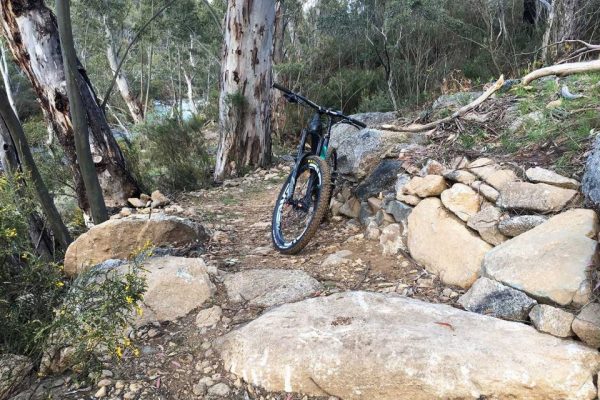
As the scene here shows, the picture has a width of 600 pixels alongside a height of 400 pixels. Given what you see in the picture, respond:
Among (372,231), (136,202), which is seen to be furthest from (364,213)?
(136,202)

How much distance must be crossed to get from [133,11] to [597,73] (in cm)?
1934

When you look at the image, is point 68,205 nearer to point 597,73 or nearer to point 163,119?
point 163,119

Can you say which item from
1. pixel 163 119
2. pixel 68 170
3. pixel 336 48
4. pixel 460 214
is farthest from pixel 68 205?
pixel 336 48

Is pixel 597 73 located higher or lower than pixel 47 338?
higher

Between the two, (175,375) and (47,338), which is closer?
(47,338)

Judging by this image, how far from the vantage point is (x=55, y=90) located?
4738 millimetres

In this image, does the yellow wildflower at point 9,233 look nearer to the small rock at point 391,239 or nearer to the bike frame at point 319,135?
the bike frame at point 319,135

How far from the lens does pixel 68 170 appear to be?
5.52m

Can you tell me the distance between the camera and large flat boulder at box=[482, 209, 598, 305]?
6.76ft

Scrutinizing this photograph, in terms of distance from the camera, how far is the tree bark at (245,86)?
636cm

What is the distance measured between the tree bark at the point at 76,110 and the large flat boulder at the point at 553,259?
2.85m

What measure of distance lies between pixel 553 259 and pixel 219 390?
1.71m

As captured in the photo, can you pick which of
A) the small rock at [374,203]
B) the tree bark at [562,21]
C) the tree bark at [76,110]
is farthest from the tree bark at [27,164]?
the tree bark at [562,21]

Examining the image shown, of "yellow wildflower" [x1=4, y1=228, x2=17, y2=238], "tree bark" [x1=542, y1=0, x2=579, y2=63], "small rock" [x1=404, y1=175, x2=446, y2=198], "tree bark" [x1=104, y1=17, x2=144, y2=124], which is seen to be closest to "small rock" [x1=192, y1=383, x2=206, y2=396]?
"yellow wildflower" [x1=4, y1=228, x2=17, y2=238]
